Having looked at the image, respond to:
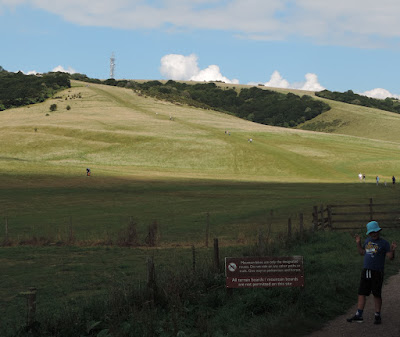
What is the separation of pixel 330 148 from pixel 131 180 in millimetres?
58812

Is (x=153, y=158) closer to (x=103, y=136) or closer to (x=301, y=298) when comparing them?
(x=103, y=136)

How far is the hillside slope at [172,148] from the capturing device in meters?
84.6

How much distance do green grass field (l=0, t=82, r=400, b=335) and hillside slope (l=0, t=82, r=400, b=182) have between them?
235mm

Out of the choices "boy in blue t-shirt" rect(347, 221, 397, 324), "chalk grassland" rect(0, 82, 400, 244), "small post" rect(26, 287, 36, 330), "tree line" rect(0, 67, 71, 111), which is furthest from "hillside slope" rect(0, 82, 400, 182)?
"boy in blue t-shirt" rect(347, 221, 397, 324)

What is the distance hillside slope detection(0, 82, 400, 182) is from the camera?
84.6 meters

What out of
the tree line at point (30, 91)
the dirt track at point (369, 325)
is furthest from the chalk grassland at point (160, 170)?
the dirt track at point (369, 325)

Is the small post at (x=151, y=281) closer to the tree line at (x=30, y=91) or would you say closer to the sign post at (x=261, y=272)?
the sign post at (x=261, y=272)

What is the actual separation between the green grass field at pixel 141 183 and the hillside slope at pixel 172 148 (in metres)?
0.23

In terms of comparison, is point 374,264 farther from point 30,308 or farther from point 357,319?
point 30,308

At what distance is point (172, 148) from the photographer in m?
102

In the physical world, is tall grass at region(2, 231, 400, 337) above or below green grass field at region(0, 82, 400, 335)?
above

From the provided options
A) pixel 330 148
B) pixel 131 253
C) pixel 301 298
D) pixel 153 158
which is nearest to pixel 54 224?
pixel 131 253

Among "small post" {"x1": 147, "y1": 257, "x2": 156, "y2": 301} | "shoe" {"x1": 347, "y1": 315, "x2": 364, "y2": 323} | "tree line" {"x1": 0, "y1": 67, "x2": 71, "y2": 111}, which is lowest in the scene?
"shoe" {"x1": 347, "y1": 315, "x2": 364, "y2": 323}

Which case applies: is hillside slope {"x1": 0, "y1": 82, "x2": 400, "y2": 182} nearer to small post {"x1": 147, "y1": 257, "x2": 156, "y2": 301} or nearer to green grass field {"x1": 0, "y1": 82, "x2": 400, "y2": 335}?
green grass field {"x1": 0, "y1": 82, "x2": 400, "y2": 335}
